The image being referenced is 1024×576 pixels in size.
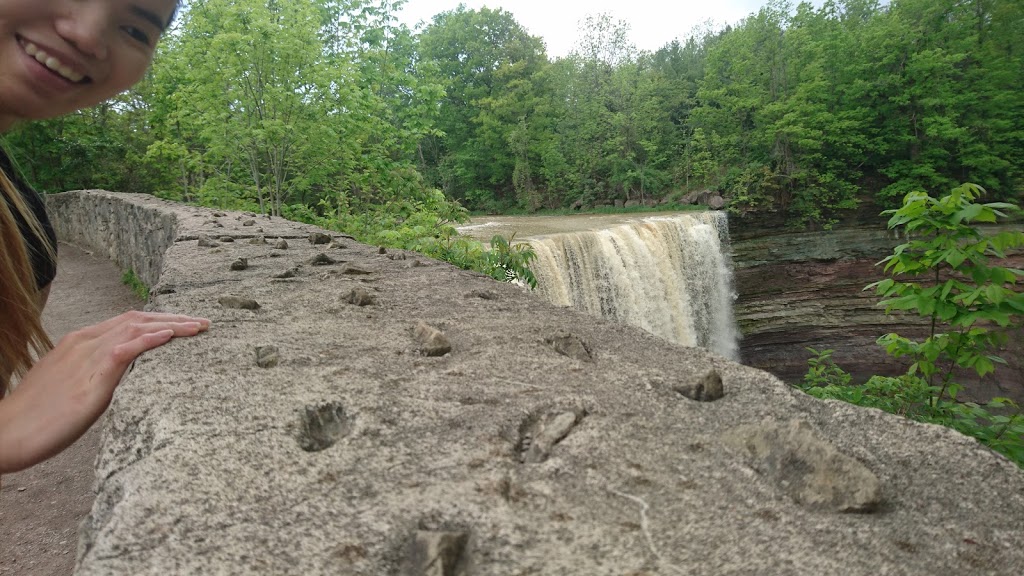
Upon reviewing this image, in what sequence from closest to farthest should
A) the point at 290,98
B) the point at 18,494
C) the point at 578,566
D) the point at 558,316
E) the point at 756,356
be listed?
the point at 578,566, the point at 558,316, the point at 18,494, the point at 290,98, the point at 756,356

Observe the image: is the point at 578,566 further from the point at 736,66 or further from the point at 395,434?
the point at 736,66

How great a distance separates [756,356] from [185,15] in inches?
701

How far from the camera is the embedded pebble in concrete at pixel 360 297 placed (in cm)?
184

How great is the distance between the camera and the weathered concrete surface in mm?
698

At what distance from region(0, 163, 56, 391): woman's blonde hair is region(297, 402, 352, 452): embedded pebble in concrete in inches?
22.9

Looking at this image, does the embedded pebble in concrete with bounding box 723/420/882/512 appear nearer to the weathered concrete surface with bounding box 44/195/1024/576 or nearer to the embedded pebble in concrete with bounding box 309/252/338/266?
the weathered concrete surface with bounding box 44/195/1024/576

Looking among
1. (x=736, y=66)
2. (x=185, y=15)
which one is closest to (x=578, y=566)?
(x=185, y=15)

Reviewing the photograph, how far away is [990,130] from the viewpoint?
19859 millimetres

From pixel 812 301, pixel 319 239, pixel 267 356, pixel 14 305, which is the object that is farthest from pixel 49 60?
pixel 812 301

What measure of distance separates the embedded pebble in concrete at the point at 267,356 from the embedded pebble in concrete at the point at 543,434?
24.9 inches

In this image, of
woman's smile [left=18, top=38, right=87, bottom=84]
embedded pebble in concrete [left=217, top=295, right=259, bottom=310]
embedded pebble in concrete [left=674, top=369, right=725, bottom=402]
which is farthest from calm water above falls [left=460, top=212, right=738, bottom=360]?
woman's smile [left=18, top=38, right=87, bottom=84]

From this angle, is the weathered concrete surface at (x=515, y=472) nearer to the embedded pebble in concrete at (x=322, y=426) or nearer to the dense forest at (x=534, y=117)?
the embedded pebble in concrete at (x=322, y=426)

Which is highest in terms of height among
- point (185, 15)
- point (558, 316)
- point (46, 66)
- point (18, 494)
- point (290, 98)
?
point (185, 15)

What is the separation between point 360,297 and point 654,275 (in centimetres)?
1299
